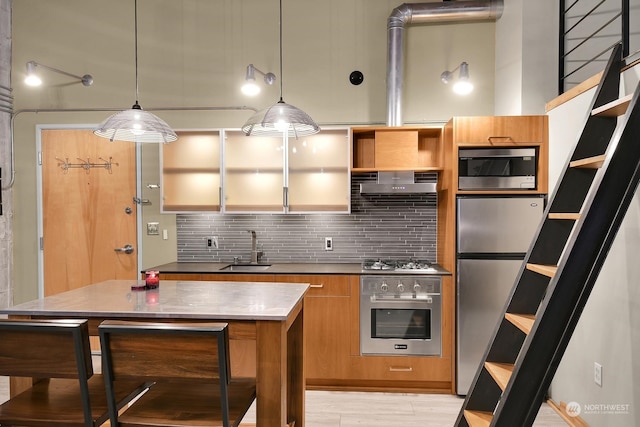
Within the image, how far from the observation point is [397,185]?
12.2 ft

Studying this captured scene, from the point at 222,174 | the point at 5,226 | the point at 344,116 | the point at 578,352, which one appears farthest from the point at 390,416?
the point at 5,226

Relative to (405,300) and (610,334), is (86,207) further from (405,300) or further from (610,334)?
(610,334)

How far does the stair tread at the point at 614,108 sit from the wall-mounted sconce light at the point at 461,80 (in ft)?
6.23

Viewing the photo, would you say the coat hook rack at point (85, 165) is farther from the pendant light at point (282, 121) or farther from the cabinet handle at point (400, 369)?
the cabinet handle at point (400, 369)

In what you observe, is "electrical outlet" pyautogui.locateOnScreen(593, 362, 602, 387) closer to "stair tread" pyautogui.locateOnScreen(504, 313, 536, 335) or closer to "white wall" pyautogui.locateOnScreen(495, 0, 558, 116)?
"stair tread" pyautogui.locateOnScreen(504, 313, 536, 335)

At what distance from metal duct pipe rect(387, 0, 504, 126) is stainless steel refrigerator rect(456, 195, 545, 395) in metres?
1.16

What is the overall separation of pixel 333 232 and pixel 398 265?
30.0 inches

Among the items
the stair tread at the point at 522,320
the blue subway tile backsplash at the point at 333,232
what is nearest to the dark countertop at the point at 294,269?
the blue subway tile backsplash at the point at 333,232

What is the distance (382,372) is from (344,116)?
2.44 metres

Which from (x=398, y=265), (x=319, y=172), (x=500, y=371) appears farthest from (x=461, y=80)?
(x=500, y=371)

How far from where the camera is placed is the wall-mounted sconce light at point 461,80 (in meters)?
3.62

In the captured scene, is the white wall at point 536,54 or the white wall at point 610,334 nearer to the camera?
the white wall at point 610,334

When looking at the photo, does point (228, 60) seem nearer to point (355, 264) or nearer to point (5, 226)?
point (355, 264)

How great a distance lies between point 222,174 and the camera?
12.6 ft
